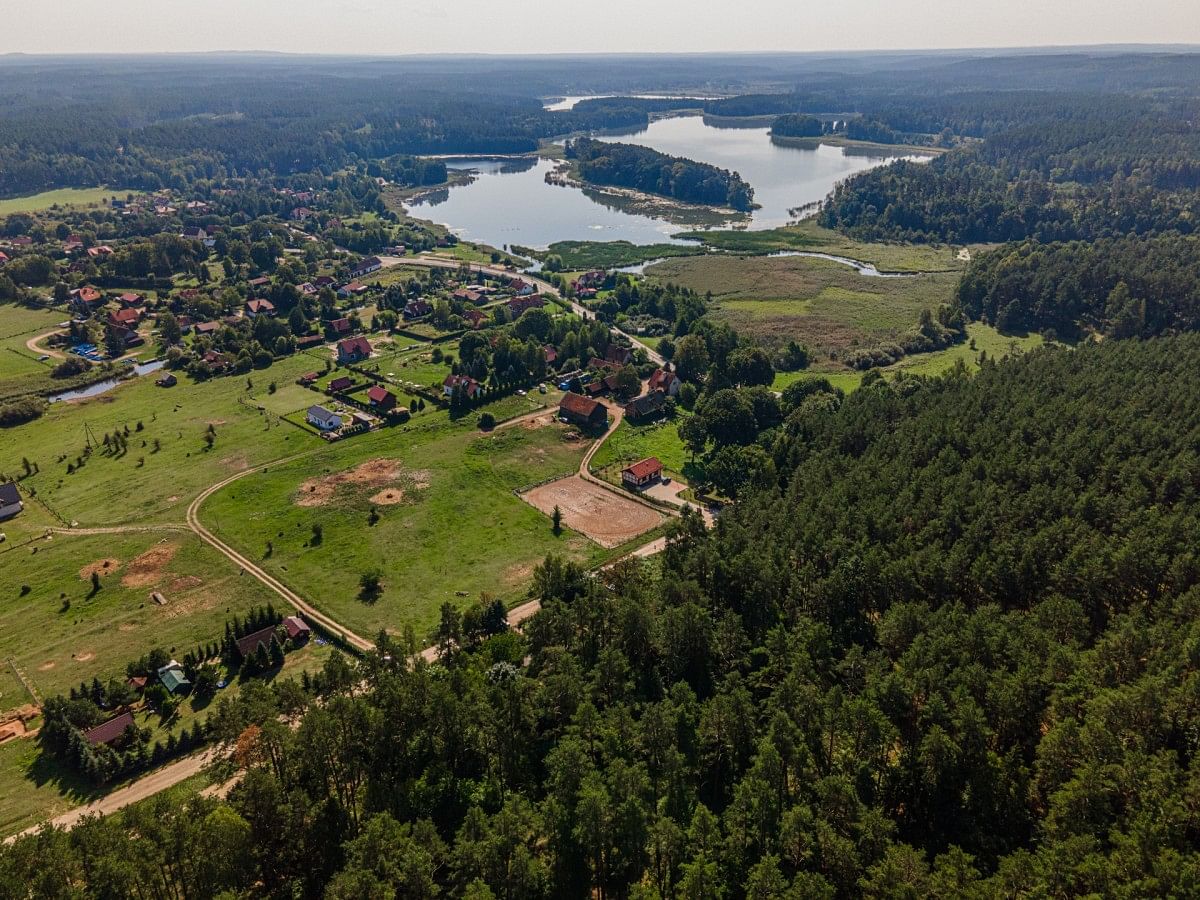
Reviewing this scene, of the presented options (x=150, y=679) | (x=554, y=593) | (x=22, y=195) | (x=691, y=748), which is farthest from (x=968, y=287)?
(x=22, y=195)

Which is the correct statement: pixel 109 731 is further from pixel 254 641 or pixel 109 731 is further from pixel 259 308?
pixel 259 308

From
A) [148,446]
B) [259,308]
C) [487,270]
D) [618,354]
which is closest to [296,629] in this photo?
[148,446]

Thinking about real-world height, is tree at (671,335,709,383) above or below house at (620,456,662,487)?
above

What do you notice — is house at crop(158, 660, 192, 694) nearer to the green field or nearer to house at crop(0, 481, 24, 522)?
house at crop(0, 481, 24, 522)

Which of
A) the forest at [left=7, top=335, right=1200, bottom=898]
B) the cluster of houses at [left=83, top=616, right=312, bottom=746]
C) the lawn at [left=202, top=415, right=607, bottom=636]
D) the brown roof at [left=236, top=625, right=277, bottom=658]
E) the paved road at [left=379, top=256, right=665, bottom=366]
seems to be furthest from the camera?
the paved road at [left=379, top=256, right=665, bottom=366]

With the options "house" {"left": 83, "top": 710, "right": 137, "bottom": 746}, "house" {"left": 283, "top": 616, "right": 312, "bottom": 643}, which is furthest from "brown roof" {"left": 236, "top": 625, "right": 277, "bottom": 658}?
"house" {"left": 83, "top": 710, "right": 137, "bottom": 746}
